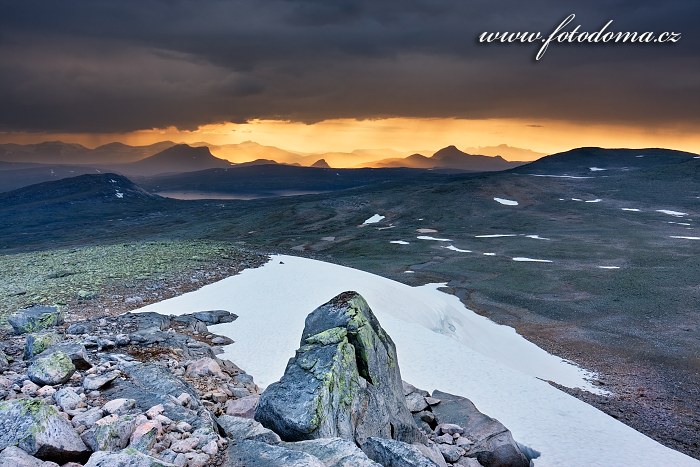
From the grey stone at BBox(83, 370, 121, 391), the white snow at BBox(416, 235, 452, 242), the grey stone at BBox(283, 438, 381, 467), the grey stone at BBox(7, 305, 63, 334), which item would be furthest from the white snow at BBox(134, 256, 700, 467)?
the white snow at BBox(416, 235, 452, 242)

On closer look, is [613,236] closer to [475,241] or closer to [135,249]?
[475,241]

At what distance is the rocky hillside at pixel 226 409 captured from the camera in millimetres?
8883

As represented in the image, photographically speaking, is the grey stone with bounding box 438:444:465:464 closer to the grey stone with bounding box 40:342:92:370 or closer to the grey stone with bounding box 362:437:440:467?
the grey stone with bounding box 362:437:440:467

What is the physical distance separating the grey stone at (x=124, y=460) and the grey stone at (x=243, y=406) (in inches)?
195

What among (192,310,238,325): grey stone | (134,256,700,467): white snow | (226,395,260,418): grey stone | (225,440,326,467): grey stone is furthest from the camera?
(192,310,238,325): grey stone

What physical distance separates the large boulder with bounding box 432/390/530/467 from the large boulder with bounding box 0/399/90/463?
11830 mm

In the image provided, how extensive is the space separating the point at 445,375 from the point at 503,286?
3600 centimetres

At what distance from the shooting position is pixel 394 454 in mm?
10188

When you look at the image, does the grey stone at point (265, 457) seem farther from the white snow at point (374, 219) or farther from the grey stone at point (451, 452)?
the white snow at point (374, 219)

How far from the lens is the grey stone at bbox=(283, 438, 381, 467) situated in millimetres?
9227

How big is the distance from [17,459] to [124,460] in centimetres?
174

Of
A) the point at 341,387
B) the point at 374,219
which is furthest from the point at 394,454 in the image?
the point at 374,219

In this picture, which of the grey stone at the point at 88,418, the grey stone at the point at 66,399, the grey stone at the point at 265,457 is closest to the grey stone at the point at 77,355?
the grey stone at the point at 66,399

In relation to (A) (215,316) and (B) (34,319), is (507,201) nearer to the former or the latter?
(A) (215,316)
